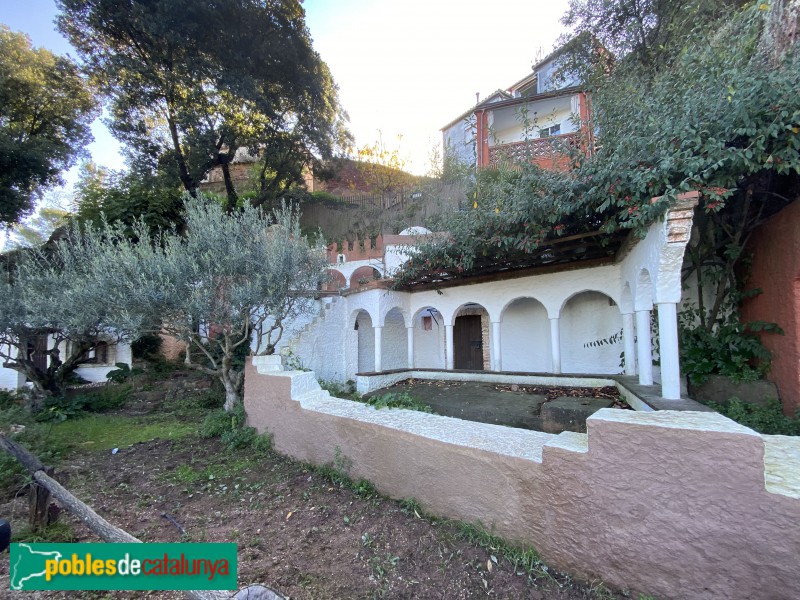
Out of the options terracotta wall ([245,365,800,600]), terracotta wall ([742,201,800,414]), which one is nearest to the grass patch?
terracotta wall ([245,365,800,600])

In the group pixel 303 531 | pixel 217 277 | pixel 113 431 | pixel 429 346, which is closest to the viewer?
pixel 303 531

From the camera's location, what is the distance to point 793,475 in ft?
5.70

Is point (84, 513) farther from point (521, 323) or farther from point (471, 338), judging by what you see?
point (471, 338)

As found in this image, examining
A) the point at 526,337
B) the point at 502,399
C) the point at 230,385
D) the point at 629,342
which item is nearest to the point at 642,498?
the point at 502,399

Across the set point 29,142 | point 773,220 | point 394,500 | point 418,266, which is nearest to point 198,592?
point 394,500

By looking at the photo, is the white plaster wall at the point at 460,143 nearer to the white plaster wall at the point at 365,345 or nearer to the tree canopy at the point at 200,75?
the tree canopy at the point at 200,75

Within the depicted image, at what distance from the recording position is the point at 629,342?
580 cm

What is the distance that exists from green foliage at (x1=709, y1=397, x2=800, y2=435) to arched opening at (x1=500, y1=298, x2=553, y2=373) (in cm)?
415

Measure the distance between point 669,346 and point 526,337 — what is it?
16.2ft

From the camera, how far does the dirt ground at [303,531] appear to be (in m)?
2.02

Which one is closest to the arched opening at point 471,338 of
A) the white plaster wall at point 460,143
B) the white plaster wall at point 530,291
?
the white plaster wall at point 530,291

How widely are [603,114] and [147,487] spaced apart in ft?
23.1

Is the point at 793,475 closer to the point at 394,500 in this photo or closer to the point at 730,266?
the point at 394,500

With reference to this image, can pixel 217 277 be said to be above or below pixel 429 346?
above
